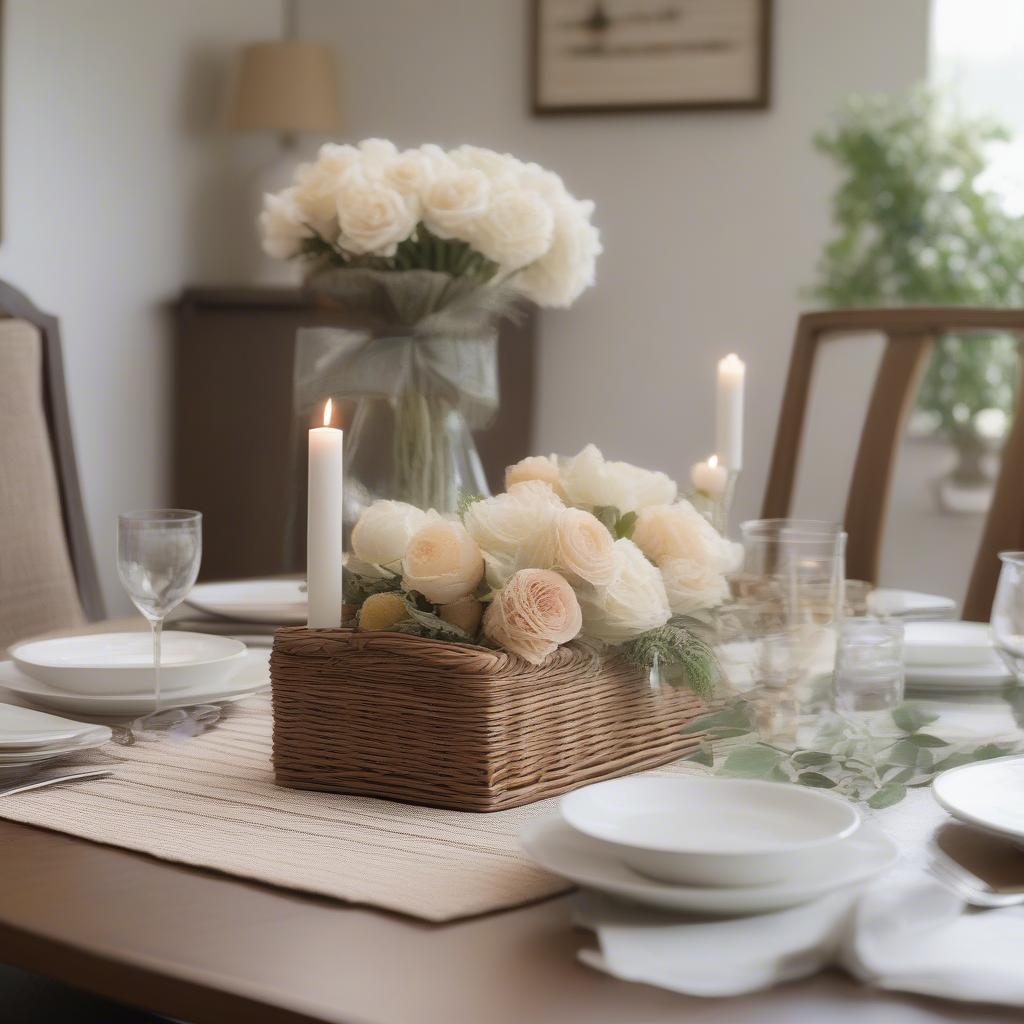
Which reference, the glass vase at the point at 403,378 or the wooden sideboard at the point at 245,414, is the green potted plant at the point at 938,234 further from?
the glass vase at the point at 403,378

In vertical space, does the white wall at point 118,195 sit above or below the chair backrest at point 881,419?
above

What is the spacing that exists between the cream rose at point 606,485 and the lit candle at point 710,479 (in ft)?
0.63

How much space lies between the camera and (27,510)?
177cm

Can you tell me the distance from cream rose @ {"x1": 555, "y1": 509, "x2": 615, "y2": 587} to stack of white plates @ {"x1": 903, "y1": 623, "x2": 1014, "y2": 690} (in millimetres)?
383

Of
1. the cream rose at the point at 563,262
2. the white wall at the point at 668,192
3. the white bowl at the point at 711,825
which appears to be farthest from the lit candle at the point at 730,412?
the white wall at the point at 668,192

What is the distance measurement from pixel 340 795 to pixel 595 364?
3126 mm

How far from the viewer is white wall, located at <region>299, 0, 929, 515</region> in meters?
3.69

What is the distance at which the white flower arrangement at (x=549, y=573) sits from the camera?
36.0 inches

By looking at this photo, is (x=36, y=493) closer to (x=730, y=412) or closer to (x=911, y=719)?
(x=730, y=412)

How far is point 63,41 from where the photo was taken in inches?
142

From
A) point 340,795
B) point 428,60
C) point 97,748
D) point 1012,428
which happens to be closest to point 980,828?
point 340,795

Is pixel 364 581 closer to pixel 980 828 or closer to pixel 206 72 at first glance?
pixel 980 828

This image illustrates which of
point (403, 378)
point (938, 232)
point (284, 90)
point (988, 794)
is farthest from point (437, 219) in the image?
point (284, 90)

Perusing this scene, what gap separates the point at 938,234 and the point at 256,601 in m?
2.28
